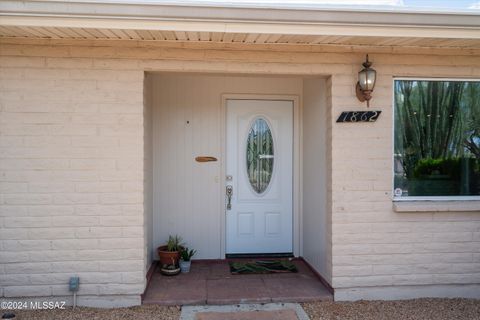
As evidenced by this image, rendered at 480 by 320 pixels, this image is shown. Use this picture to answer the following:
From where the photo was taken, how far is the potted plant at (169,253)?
16.8 feet

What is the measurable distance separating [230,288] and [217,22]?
9.60 feet

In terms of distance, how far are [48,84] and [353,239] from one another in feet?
12.1

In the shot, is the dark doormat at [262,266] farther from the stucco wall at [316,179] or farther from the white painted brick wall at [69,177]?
the white painted brick wall at [69,177]

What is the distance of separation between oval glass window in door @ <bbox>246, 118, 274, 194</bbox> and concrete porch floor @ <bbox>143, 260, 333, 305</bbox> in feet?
4.33

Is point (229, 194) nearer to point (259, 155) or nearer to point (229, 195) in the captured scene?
point (229, 195)

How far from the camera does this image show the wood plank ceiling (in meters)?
3.82

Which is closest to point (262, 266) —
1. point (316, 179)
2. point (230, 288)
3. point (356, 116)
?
point (230, 288)

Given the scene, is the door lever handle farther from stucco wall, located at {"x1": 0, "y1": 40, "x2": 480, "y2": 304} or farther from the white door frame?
stucco wall, located at {"x1": 0, "y1": 40, "x2": 480, "y2": 304}

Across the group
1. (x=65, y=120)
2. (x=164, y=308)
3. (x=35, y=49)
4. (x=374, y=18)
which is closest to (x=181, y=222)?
(x=164, y=308)

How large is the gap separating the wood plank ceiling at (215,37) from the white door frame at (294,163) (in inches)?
63.5

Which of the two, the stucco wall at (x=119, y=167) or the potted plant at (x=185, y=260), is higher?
the stucco wall at (x=119, y=167)

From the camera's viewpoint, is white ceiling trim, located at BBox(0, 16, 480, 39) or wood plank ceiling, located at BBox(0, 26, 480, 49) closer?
white ceiling trim, located at BBox(0, 16, 480, 39)

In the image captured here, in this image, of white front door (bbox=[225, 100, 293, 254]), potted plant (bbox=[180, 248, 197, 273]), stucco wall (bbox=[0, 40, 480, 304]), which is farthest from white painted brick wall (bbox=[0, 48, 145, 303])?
white front door (bbox=[225, 100, 293, 254])

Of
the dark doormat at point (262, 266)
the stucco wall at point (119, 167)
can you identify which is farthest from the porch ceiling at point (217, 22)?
the dark doormat at point (262, 266)
